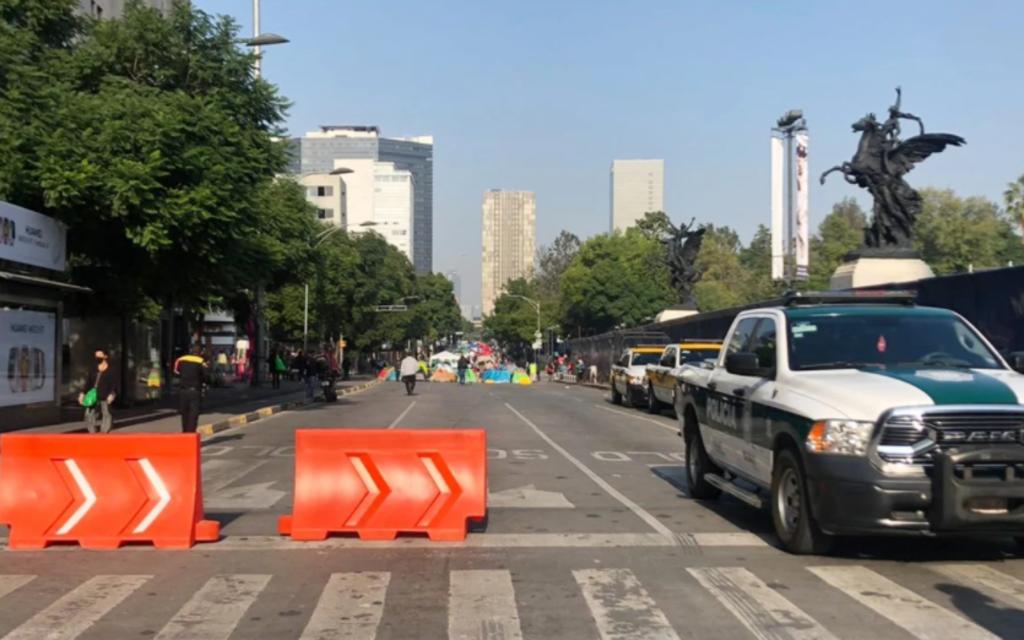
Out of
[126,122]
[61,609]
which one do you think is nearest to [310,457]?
[61,609]

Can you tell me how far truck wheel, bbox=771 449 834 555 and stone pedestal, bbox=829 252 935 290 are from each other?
2308 centimetres

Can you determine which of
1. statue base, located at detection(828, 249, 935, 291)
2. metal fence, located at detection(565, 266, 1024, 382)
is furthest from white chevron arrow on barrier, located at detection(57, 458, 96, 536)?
statue base, located at detection(828, 249, 935, 291)

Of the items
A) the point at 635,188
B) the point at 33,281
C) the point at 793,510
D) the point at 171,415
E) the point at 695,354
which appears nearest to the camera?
the point at 793,510

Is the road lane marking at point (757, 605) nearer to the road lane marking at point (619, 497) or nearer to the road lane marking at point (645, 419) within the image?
the road lane marking at point (619, 497)

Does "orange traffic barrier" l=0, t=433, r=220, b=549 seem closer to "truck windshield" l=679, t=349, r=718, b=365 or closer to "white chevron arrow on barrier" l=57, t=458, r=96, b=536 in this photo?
"white chevron arrow on barrier" l=57, t=458, r=96, b=536

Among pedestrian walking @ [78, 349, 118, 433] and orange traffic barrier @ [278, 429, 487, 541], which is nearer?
orange traffic barrier @ [278, 429, 487, 541]

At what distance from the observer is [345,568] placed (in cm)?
775

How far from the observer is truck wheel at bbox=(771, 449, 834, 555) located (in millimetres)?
7789

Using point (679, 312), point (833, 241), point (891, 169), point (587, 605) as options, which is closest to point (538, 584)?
point (587, 605)

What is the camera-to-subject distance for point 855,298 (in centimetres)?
942

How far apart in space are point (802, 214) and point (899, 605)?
48.6 metres

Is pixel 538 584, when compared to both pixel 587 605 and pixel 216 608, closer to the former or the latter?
pixel 587 605

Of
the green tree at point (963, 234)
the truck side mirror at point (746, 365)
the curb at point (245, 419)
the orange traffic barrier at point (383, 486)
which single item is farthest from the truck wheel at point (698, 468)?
the green tree at point (963, 234)

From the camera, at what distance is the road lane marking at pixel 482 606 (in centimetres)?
595
